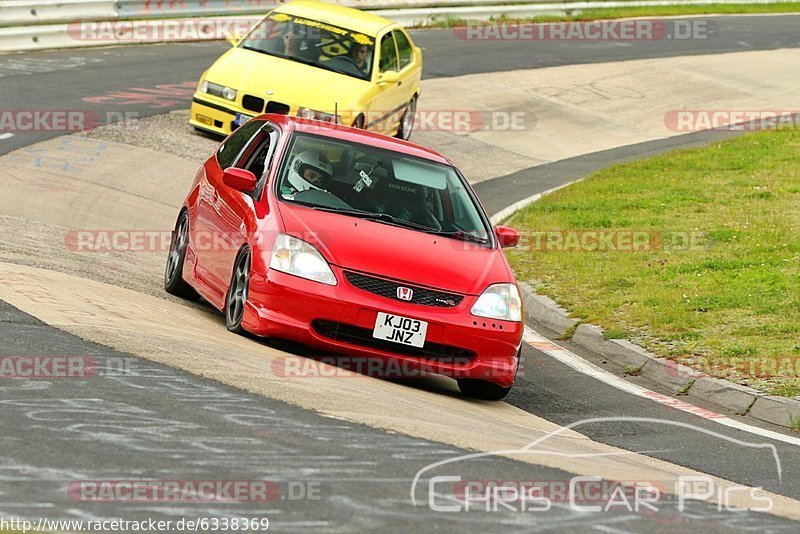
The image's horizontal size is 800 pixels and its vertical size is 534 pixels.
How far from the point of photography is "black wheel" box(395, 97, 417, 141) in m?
20.5

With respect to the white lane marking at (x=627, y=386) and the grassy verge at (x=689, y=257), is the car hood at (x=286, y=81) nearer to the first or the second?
the grassy verge at (x=689, y=257)

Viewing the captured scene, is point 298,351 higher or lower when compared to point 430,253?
lower

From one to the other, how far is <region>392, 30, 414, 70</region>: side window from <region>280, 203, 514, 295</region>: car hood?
10813 mm

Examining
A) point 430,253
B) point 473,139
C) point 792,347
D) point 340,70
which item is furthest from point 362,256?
point 473,139

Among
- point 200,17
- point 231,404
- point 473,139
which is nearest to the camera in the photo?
point 231,404

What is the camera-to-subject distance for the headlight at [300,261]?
8.85 metres

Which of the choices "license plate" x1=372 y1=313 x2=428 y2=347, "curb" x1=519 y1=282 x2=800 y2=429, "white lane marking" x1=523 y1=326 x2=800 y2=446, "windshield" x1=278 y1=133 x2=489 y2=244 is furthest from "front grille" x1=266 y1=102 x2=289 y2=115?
"license plate" x1=372 y1=313 x2=428 y2=347

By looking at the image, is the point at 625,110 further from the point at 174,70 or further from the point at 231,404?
the point at 231,404

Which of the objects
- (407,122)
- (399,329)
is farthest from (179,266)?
(407,122)

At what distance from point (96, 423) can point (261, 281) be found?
8.91ft

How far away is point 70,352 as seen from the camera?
7.70 meters

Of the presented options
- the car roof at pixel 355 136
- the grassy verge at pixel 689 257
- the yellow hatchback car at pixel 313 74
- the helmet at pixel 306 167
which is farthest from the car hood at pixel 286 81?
the helmet at pixel 306 167

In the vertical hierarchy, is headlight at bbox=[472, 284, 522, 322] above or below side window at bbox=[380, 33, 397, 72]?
below

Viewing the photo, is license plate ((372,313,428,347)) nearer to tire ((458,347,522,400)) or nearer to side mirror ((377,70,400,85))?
tire ((458,347,522,400))
